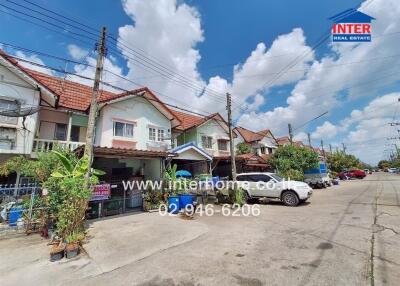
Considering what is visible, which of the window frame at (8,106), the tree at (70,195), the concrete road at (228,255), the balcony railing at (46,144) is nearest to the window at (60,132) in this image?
the balcony railing at (46,144)

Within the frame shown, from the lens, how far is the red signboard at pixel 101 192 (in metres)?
10.1

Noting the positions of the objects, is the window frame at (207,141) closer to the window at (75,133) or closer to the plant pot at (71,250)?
the window at (75,133)

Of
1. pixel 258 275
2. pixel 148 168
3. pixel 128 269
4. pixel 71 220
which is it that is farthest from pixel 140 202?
pixel 258 275

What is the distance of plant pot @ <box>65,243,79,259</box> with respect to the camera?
18.9 ft

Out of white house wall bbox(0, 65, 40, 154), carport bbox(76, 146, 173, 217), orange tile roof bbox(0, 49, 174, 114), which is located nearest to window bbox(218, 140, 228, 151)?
orange tile roof bbox(0, 49, 174, 114)

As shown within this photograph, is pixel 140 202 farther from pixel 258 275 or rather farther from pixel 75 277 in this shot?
pixel 258 275

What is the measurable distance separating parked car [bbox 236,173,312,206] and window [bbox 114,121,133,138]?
359 inches

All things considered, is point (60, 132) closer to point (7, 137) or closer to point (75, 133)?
point (75, 133)

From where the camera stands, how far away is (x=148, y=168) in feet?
51.7

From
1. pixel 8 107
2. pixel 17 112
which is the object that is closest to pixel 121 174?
pixel 17 112

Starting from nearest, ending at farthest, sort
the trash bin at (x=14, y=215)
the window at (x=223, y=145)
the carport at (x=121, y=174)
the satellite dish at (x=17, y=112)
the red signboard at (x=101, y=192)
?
the trash bin at (x=14, y=215) < the red signboard at (x=101, y=192) < the satellite dish at (x=17, y=112) < the carport at (x=121, y=174) < the window at (x=223, y=145)

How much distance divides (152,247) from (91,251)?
5.75 feet

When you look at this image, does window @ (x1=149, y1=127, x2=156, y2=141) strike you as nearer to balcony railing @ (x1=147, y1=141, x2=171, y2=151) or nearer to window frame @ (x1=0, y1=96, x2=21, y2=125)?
balcony railing @ (x1=147, y1=141, x2=171, y2=151)

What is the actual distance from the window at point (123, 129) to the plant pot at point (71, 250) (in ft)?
34.9
